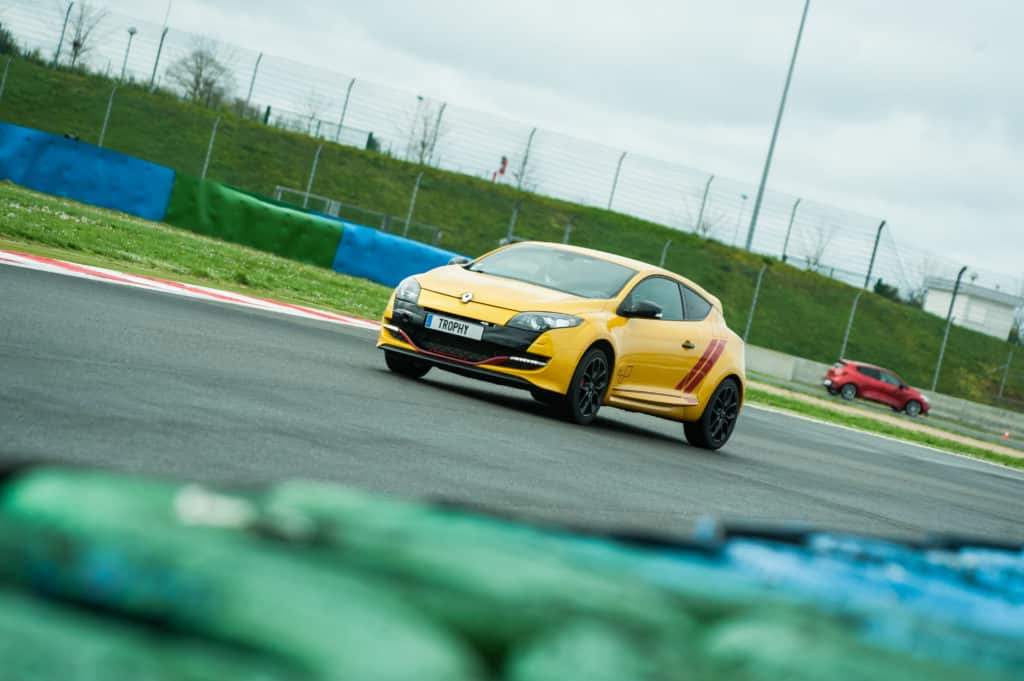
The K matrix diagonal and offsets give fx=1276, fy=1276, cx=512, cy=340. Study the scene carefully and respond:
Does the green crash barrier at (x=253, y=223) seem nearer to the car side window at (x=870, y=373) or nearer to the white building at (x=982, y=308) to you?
the car side window at (x=870, y=373)

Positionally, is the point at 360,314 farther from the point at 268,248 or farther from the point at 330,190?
the point at 330,190

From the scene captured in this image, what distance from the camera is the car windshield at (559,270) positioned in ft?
38.7

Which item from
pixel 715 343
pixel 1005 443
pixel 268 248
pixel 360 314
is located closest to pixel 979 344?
pixel 1005 443

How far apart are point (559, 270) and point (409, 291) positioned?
5.39 ft

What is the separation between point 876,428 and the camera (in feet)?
89.5

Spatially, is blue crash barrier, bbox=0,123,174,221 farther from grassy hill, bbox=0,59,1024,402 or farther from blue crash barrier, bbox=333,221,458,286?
grassy hill, bbox=0,59,1024,402

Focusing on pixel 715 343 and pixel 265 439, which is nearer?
pixel 265 439

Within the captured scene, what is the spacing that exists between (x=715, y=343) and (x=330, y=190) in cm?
4725

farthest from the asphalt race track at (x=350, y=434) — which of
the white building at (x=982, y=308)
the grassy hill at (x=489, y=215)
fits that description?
the white building at (x=982, y=308)

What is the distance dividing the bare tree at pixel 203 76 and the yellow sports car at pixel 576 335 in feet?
160

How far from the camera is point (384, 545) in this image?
102 centimetres

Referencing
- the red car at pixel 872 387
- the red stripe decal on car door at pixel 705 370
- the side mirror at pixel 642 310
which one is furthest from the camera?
the red car at pixel 872 387

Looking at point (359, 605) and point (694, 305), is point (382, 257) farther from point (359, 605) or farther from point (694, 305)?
point (359, 605)

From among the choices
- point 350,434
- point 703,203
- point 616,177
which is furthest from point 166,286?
point 703,203
